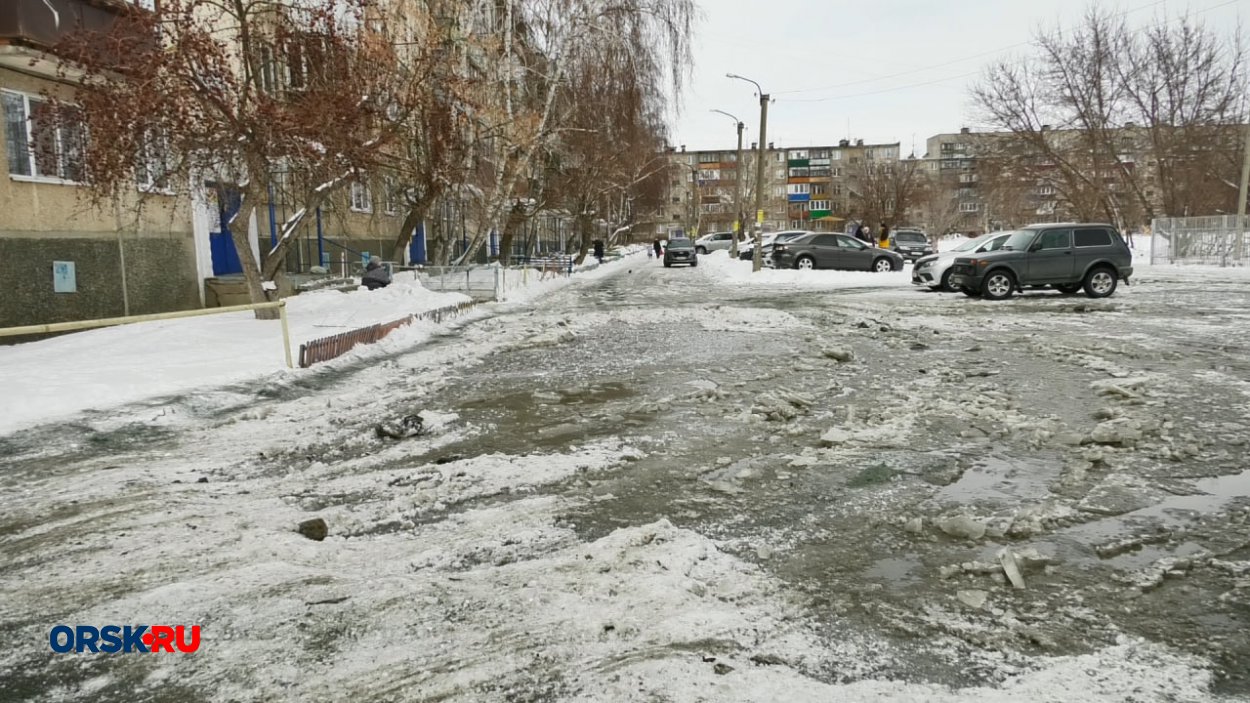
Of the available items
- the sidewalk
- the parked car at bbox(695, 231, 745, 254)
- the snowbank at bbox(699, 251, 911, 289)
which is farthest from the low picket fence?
the parked car at bbox(695, 231, 745, 254)

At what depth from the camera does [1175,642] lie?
304 centimetres

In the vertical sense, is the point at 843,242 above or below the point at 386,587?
above

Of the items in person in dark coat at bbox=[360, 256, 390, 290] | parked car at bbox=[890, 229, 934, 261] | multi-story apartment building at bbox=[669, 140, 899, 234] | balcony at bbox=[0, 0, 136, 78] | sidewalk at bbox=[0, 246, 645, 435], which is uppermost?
multi-story apartment building at bbox=[669, 140, 899, 234]

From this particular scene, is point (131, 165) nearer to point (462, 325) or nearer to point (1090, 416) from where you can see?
point (462, 325)

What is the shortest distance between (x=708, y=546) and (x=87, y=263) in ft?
48.4

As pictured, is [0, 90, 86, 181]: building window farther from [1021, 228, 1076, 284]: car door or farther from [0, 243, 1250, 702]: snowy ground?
[1021, 228, 1076, 284]: car door

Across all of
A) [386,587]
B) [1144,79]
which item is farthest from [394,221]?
[1144,79]

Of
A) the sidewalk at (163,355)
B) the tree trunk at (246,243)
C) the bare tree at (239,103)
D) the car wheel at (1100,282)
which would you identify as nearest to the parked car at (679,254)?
the car wheel at (1100,282)

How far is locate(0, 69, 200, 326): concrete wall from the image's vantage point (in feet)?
42.3

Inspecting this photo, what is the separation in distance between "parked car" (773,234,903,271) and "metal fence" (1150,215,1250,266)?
42.2ft

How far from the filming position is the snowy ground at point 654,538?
9.54 ft

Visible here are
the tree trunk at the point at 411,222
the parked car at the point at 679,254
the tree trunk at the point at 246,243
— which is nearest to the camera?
the tree trunk at the point at 246,243

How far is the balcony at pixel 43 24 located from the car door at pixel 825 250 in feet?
79.3

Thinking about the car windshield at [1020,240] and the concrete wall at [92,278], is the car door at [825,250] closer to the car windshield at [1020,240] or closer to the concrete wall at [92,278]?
the car windshield at [1020,240]
